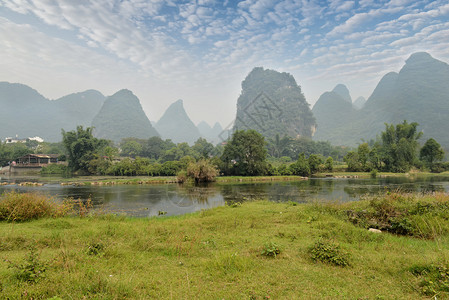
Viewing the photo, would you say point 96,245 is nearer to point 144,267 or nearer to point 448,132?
point 144,267

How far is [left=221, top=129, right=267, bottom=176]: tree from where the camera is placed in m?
41.9

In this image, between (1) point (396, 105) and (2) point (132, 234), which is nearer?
(2) point (132, 234)

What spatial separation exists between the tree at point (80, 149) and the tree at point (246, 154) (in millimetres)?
28644

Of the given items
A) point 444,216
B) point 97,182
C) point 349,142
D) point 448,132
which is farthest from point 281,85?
point 444,216

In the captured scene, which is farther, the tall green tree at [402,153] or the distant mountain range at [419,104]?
the distant mountain range at [419,104]

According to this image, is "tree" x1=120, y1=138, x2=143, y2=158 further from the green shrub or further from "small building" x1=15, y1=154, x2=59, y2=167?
the green shrub

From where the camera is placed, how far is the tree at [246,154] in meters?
41.9

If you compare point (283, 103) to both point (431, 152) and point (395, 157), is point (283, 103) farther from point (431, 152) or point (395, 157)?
point (395, 157)

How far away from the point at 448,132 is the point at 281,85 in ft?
349

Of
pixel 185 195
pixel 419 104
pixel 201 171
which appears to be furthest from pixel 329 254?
pixel 419 104

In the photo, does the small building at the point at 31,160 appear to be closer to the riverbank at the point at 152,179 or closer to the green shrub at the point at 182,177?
the riverbank at the point at 152,179

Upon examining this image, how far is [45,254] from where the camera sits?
5.40 meters

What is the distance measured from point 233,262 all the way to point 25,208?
9.11 meters

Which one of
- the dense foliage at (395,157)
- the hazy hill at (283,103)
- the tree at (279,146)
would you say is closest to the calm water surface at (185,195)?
the dense foliage at (395,157)
